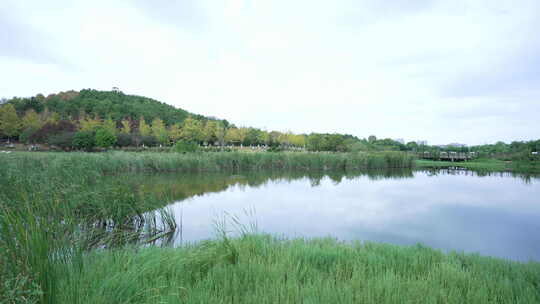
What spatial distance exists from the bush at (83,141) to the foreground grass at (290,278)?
105 feet

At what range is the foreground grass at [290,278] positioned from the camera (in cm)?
211

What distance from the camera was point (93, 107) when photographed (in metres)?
51.5

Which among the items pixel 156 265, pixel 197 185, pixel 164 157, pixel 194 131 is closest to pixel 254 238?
pixel 156 265

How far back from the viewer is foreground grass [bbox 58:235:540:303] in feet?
6.93

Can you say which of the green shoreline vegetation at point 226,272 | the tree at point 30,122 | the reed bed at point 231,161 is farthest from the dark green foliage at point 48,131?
the green shoreline vegetation at point 226,272

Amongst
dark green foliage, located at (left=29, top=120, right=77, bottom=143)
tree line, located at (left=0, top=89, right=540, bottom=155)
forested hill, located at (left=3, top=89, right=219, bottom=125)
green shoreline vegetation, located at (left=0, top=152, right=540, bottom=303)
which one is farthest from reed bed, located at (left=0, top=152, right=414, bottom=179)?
forested hill, located at (left=3, top=89, right=219, bottom=125)

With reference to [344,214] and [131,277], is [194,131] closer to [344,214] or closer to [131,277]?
[344,214]

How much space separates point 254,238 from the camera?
154 inches

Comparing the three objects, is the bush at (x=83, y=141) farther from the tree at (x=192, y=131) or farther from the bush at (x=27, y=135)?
the tree at (x=192, y=131)

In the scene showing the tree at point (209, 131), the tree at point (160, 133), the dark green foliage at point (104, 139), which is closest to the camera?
the dark green foliage at point (104, 139)

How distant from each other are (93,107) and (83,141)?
2714 centimetres

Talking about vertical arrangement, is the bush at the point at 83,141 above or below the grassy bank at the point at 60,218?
above

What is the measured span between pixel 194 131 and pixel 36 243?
1738 inches

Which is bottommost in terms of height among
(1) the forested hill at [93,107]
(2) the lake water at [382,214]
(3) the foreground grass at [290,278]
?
(2) the lake water at [382,214]
